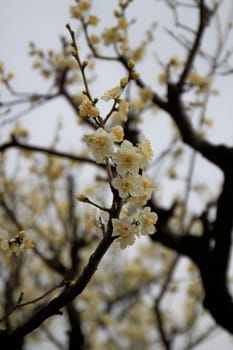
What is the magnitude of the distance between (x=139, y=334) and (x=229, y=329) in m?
7.20

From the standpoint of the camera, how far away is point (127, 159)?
1239mm

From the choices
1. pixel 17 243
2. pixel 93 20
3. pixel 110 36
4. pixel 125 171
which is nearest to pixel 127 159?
pixel 125 171

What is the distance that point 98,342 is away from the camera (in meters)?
9.66

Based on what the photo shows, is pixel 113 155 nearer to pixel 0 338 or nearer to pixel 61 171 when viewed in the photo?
pixel 0 338

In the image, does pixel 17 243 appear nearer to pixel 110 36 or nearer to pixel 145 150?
pixel 145 150

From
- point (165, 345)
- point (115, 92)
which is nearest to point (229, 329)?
point (165, 345)

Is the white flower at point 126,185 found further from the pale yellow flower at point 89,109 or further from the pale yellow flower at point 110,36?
the pale yellow flower at point 110,36

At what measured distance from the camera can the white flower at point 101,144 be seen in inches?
49.1

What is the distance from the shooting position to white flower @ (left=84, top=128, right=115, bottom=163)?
1.25m

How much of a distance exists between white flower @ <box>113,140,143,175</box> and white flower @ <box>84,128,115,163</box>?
3cm

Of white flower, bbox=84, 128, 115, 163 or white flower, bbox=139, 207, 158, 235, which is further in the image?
white flower, bbox=139, 207, 158, 235

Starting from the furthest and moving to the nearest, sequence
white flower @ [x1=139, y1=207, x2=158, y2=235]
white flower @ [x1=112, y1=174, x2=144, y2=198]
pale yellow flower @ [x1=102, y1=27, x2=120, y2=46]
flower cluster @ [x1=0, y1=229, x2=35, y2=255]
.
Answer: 1. pale yellow flower @ [x1=102, y1=27, x2=120, y2=46]
2. flower cluster @ [x1=0, y1=229, x2=35, y2=255]
3. white flower @ [x1=139, y1=207, x2=158, y2=235]
4. white flower @ [x1=112, y1=174, x2=144, y2=198]

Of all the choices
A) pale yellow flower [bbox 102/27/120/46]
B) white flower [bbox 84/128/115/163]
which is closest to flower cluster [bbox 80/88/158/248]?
white flower [bbox 84/128/115/163]

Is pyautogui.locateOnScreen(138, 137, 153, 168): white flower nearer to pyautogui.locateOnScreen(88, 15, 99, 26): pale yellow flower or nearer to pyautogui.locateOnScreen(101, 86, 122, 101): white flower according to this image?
pyautogui.locateOnScreen(101, 86, 122, 101): white flower
